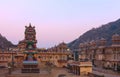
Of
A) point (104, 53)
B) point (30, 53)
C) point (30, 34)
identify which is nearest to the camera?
point (30, 53)

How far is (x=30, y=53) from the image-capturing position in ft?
254

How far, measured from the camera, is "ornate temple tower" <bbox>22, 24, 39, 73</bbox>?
69312 millimetres

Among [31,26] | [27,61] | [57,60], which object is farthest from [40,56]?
[27,61]

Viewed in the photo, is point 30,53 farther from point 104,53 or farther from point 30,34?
point 104,53

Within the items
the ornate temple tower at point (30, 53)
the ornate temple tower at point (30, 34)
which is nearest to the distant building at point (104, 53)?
the ornate temple tower at point (30, 53)

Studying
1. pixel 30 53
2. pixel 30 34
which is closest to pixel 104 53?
pixel 30 34

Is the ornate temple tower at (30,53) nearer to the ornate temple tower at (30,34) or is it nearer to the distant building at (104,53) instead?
the ornate temple tower at (30,34)

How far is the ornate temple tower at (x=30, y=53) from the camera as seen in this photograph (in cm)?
6931

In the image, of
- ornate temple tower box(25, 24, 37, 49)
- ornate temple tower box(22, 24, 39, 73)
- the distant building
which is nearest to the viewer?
ornate temple tower box(22, 24, 39, 73)

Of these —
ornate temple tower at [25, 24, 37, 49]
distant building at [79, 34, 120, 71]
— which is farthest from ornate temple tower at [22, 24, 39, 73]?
distant building at [79, 34, 120, 71]

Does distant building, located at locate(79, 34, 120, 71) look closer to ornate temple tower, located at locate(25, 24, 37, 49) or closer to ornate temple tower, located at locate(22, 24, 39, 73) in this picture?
ornate temple tower, located at locate(22, 24, 39, 73)

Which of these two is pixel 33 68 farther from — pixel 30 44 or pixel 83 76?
pixel 83 76

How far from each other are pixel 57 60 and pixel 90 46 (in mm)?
10750

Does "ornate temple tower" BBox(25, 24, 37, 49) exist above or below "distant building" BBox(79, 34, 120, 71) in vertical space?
above
